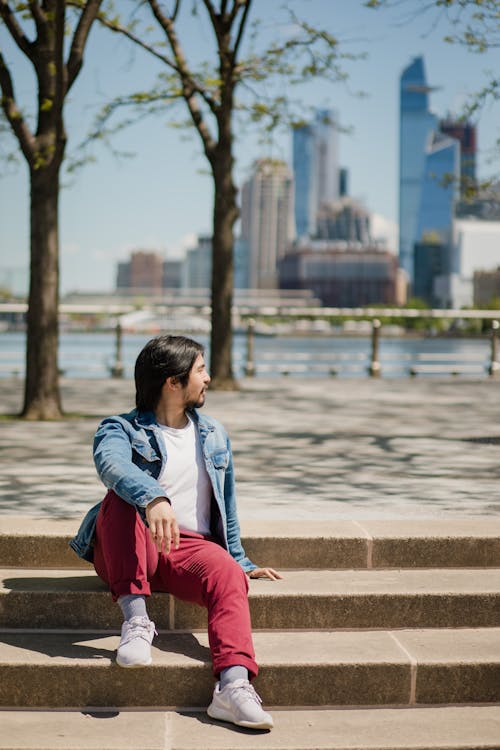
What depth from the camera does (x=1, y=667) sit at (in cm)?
381

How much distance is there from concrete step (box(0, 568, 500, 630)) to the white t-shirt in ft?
1.17

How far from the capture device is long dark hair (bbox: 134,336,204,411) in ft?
13.4

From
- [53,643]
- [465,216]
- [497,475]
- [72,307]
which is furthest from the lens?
[465,216]

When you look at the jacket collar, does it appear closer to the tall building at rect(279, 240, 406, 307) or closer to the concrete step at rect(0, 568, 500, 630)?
the concrete step at rect(0, 568, 500, 630)

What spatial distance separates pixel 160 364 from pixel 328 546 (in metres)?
1.21

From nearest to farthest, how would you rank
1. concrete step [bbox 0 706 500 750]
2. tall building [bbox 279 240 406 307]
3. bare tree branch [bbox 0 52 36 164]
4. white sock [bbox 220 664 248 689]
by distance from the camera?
concrete step [bbox 0 706 500 750]
white sock [bbox 220 664 248 689]
bare tree branch [bbox 0 52 36 164]
tall building [bbox 279 240 406 307]

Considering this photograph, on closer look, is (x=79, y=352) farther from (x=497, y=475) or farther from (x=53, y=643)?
(x=53, y=643)

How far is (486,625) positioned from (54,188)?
23.3 feet

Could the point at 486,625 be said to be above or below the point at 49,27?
below

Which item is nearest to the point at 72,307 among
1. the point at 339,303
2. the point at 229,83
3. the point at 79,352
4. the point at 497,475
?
the point at 79,352

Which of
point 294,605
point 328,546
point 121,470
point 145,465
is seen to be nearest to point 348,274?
point 328,546

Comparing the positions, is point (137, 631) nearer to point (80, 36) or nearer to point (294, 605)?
point (294, 605)

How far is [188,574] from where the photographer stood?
3916mm

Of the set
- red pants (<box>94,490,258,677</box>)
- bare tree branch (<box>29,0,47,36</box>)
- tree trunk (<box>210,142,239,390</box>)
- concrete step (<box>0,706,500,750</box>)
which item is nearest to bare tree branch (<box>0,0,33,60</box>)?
bare tree branch (<box>29,0,47,36</box>)
